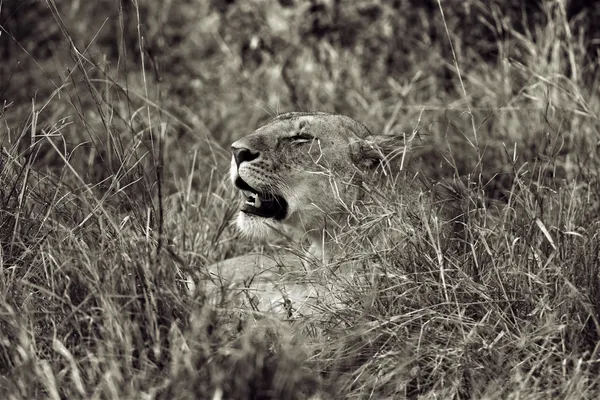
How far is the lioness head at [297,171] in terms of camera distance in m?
3.86

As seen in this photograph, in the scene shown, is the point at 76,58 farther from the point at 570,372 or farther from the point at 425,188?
the point at 570,372

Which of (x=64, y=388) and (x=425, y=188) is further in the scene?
(x=425, y=188)

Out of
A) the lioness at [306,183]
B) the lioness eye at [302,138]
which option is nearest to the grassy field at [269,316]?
the lioness at [306,183]

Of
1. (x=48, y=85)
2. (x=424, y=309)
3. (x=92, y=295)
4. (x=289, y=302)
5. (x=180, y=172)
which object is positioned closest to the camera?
(x=92, y=295)

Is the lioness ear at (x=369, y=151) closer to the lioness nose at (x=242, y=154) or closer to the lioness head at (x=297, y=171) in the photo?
the lioness head at (x=297, y=171)

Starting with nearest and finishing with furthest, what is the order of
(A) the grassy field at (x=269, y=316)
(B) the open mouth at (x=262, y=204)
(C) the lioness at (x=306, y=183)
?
(A) the grassy field at (x=269, y=316)
(C) the lioness at (x=306, y=183)
(B) the open mouth at (x=262, y=204)

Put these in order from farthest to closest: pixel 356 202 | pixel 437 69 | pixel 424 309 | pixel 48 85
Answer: pixel 48 85
pixel 437 69
pixel 356 202
pixel 424 309

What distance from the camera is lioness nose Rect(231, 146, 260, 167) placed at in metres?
3.86

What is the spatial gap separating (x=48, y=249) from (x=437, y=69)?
141 inches

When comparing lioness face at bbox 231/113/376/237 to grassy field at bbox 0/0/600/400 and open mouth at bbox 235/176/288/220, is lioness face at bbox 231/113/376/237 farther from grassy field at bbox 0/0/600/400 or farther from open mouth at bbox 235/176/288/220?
grassy field at bbox 0/0/600/400

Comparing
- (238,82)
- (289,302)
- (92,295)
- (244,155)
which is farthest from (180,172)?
(92,295)

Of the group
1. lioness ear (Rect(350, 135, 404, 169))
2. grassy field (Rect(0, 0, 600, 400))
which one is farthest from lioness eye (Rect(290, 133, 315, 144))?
grassy field (Rect(0, 0, 600, 400))

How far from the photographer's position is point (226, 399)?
2.53 m

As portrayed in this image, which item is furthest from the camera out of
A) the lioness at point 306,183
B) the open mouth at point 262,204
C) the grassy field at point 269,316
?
the open mouth at point 262,204
